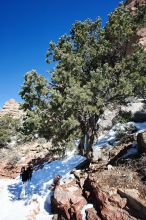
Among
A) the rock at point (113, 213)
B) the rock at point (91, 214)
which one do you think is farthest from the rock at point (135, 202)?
the rock at point (91, 214)

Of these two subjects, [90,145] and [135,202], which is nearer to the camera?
[135,202]

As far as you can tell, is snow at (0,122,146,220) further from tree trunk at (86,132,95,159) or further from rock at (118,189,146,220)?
rock at (118,189,146,220)

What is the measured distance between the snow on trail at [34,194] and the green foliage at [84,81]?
11.4 feet

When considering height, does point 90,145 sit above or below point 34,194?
above

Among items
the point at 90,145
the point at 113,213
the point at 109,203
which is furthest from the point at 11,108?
the point at 113,213

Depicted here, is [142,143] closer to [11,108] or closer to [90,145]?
[90,145]

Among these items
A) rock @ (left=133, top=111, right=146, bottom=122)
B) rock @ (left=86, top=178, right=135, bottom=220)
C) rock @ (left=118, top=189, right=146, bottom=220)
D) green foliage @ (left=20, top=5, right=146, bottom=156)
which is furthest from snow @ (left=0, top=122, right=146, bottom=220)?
green foliage @ (left=20, top=5, right=146, bottom=156)

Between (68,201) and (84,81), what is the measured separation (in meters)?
7.73

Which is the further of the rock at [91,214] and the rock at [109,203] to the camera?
the rock at [91,214]

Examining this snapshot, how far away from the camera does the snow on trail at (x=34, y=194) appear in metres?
16.1

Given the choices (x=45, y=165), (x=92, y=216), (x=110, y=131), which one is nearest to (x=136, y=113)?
(x=110, y=131)

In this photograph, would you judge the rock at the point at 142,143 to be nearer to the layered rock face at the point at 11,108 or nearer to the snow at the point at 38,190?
the snow at the point at 38,190

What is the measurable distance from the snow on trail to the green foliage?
137 inches

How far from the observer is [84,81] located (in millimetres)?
18781
